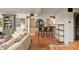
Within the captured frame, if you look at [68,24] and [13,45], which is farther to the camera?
[68,24]

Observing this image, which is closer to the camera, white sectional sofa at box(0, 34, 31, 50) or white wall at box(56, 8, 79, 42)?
white sectional sofa at box(0, 34, 31, 50)

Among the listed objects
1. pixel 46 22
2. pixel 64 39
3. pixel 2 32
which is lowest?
pixel 64 39

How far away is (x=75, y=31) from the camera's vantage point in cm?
661

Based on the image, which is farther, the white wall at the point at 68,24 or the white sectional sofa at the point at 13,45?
the white wall at the point at 68,24

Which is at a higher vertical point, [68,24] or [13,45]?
[68,24]
